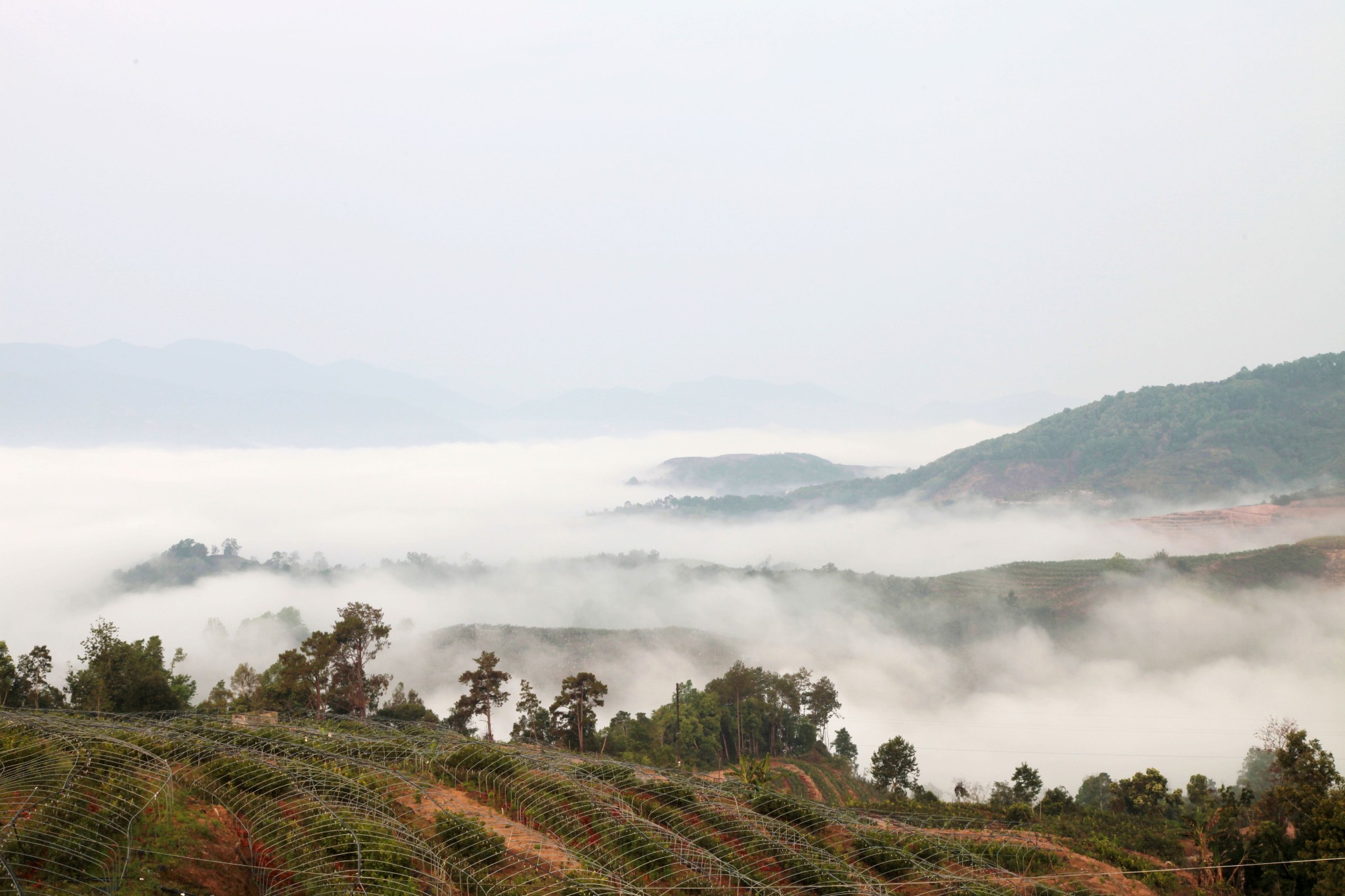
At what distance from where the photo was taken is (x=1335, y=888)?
73.3ft

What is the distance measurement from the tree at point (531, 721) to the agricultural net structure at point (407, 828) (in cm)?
2170

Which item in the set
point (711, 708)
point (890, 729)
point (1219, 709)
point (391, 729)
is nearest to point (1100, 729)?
point (1219, 709)

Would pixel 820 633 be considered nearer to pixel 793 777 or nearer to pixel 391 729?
pixel 793 777

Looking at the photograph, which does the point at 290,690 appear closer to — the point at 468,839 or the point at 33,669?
the point at 33,669

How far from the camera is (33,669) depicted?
39438mm

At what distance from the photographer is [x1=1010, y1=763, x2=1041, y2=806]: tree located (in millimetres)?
47875

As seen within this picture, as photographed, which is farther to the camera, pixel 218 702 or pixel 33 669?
pixel 218 702

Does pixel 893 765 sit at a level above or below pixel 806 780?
above

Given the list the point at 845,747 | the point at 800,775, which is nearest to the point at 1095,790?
the point at 845,747

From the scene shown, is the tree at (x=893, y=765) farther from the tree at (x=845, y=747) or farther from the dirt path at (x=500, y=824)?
the dirt path at (x=500, y=824)

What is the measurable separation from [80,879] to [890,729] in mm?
116245

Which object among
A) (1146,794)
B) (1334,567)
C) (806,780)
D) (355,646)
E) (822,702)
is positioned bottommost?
(806,780)

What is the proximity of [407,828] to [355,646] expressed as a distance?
32519mm

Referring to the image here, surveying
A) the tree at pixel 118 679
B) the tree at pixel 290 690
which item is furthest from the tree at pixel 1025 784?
the tree at pixel 118 679
